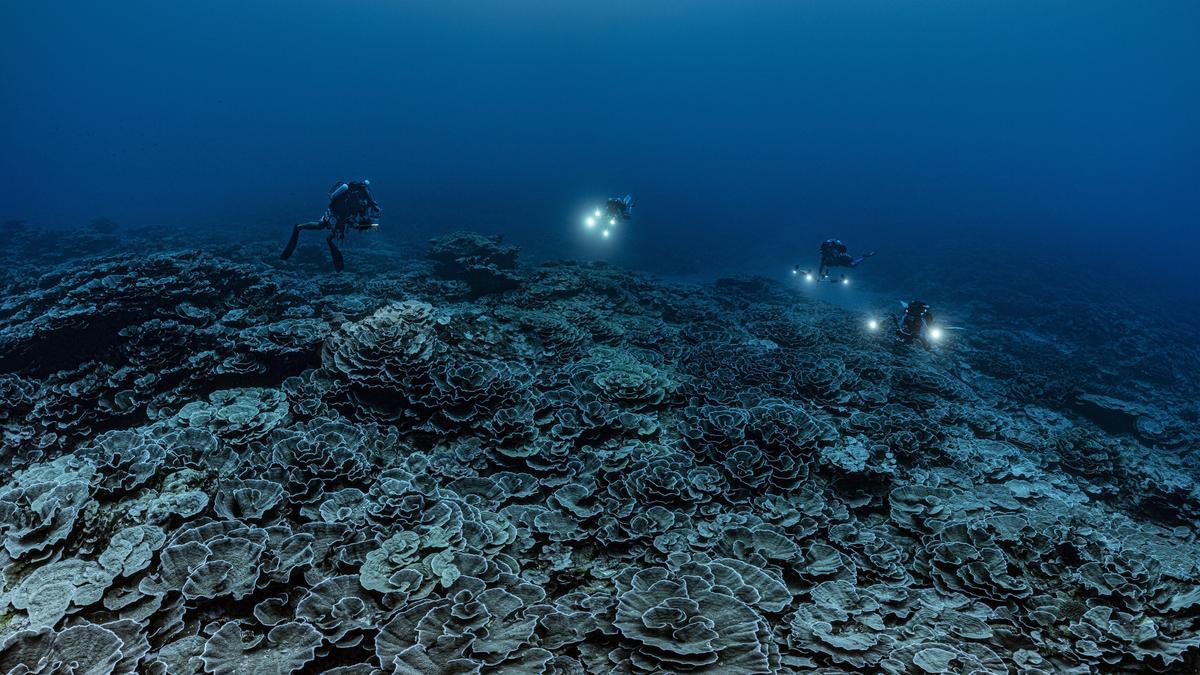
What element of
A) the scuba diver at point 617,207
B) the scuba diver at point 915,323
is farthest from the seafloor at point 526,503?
the scuba diver at point 617,207

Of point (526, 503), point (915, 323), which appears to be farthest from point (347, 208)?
point (915, 323)

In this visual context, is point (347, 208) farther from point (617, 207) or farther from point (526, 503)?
point (526, 503)

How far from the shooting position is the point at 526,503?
5.43 meters

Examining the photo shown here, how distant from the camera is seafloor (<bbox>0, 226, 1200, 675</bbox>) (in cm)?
323

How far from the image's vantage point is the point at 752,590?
355cm

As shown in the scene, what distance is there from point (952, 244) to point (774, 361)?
50.0 metres

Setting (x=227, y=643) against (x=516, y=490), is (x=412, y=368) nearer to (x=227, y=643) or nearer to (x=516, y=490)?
(x=516, y=490)

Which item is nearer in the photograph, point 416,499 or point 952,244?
point 416,499

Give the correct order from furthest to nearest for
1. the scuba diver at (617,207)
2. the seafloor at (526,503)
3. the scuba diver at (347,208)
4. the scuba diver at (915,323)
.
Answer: the scuba diver at (617,207) → the scuba diver at (915,323) → the scuba diver at (347,208) → the seafloor at (526,503)

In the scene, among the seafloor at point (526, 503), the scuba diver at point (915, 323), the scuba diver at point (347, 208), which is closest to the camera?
the seafloor at point (526, 503)

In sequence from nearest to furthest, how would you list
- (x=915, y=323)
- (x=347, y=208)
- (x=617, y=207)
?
(x=347, y=208), (x=915, y=323), (x=617, y=207)

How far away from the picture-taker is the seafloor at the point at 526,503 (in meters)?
3.23

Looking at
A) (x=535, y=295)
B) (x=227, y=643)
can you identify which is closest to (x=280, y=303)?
(x=535, y=295)

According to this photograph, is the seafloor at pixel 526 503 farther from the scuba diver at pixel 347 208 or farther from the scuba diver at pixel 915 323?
the scuba diver at pixel 347 208
